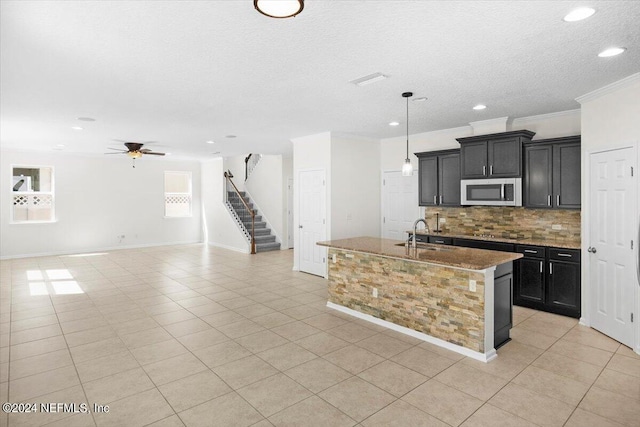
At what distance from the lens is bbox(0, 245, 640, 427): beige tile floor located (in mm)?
2586

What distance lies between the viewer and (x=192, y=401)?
2.76 meters

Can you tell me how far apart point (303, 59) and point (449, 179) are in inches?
153

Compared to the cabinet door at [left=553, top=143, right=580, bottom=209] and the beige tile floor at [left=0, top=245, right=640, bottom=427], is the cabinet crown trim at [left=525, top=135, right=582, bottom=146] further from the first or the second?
the beige tile floor at [left=0, top=245, right=640, bottom=427]

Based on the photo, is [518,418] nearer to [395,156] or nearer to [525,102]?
[525,102]

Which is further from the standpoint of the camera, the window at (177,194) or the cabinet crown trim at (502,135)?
the window at (177,194)

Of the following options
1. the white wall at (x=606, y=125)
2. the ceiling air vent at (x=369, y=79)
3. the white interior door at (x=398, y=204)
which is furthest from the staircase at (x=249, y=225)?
the white wall at (x=606, y=125)

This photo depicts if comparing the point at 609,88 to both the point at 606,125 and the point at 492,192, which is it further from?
the point at 492,192

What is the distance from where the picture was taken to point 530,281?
4965mm

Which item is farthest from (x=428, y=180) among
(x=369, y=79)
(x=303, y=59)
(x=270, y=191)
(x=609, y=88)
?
(x=270, y=191)

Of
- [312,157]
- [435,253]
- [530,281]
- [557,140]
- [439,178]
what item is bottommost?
[530,281]

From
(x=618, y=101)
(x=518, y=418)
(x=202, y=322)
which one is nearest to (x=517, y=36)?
(x=618, y=101)

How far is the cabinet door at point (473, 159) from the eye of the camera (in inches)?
219

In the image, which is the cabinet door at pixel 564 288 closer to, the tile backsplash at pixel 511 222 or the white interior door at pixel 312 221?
the tile backsplash at pixel 511 222

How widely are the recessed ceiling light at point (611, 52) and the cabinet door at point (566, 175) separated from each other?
6.09 ft
